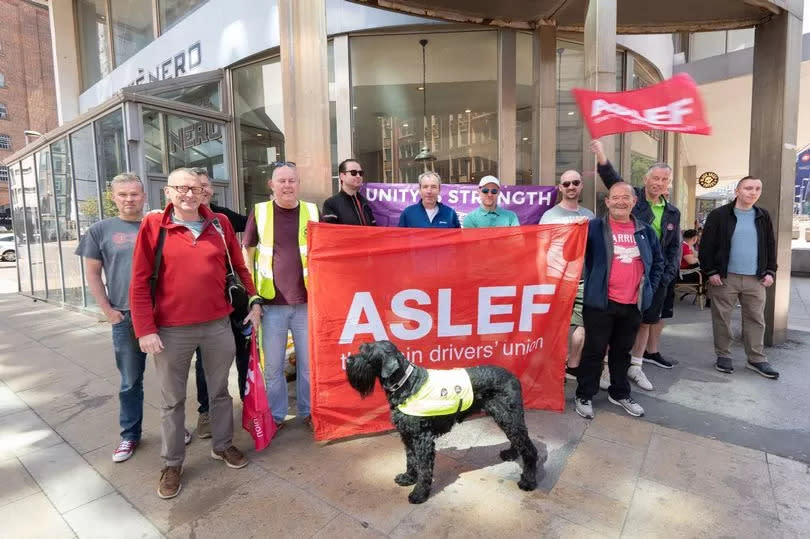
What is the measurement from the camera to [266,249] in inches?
126

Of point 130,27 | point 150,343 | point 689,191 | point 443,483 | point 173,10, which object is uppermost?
point 130,27

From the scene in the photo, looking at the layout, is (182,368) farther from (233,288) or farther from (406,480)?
(406,480)

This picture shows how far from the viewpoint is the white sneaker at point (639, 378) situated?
13.2 feet

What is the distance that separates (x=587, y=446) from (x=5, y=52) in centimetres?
5335

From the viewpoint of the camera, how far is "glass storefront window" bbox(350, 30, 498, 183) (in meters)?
7.71

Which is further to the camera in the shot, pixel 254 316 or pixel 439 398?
pixel 254 316

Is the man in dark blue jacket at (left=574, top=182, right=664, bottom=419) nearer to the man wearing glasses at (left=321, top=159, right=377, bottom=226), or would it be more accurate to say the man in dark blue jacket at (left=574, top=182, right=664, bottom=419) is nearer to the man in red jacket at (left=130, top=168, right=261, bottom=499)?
the man wearing glasses at (left=321, top=159, right=377, bottom=226)

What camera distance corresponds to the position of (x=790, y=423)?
336cm

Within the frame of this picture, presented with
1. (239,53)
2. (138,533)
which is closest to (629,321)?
(138,533)

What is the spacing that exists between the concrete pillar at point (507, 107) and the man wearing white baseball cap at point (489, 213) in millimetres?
3361

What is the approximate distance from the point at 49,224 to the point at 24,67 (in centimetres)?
4275

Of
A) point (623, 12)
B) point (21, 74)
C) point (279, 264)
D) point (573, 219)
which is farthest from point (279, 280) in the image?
point (21, 74)

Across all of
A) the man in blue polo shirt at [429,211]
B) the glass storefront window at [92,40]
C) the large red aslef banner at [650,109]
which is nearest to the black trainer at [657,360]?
the large red aslef banner at [650,109]

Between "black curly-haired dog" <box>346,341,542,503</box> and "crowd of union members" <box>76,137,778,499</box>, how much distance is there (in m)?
1.03
